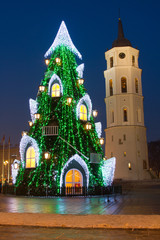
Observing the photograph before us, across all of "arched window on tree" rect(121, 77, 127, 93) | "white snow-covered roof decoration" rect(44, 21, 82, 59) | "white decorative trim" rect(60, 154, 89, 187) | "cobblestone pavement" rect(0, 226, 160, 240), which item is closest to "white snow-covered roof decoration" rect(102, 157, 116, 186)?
"white decorative trim" rect(60, 154, 89, 187)

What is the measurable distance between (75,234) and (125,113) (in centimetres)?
4963

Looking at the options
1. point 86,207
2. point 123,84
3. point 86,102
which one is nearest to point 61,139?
point 86,102

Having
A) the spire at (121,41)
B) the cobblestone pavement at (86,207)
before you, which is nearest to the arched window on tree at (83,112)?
the cobblestone pavement at (86,207)

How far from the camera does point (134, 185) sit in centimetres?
4519

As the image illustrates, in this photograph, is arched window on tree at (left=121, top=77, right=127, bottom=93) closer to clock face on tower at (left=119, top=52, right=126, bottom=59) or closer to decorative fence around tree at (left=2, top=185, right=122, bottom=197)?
clock face on tower at (left=119, top=52, right=126, bottom=59)

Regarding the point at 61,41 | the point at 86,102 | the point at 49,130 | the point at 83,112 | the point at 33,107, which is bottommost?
the point at 49,130

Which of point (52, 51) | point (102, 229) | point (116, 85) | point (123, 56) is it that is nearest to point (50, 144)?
point (52, 51)

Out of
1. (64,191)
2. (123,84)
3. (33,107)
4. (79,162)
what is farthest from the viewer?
(123,84)

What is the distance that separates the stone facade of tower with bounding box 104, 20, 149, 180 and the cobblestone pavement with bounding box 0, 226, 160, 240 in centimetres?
4447

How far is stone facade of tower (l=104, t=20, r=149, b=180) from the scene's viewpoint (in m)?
54.5

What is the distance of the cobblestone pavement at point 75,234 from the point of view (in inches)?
345

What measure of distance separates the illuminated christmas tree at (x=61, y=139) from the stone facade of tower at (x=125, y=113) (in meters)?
25.4

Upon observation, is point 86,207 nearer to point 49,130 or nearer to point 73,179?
point 73,179

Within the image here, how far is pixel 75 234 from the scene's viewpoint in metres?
9.28
